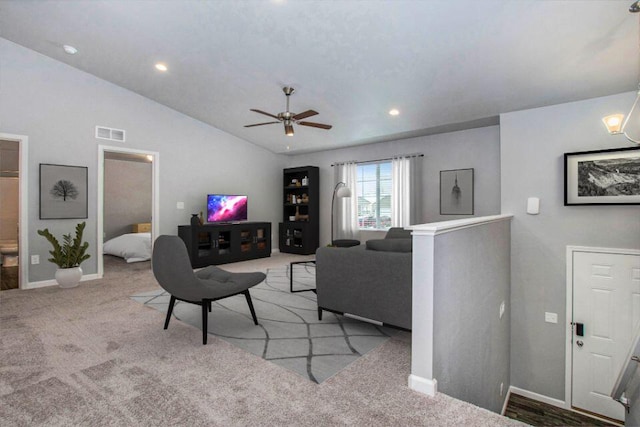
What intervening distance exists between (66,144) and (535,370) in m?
6.94

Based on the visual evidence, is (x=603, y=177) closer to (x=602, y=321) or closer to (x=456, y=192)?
(x=602, y=321)

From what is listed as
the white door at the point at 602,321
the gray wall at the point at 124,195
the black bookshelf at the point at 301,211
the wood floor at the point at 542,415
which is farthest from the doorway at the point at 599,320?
the gray wall at the point at 124,195

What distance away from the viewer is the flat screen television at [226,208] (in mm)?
6177

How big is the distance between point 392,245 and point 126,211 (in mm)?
7541

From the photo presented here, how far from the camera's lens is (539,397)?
3.96 meters

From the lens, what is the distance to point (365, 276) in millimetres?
2760

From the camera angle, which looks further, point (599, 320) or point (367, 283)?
point (599, 320)

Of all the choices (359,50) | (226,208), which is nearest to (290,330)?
(359,50)

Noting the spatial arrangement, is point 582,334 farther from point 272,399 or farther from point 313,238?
point 313,238

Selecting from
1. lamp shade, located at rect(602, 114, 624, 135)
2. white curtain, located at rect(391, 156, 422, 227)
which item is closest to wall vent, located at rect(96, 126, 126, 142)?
white curtain, located at rect(391, 156, 422, 227)

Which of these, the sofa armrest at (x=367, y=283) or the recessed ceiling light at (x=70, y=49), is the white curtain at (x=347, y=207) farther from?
the recessed ceiling light at (x=70, y=49)

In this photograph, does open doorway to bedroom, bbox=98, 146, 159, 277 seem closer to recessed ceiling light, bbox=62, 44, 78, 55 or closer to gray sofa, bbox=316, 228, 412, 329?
recessed ceiling light, bbox=62, 44, 78, 55

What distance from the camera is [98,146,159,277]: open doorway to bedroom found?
6.31 meters

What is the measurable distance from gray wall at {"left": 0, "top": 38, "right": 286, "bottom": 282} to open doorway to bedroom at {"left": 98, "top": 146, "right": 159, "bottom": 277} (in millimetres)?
1123
